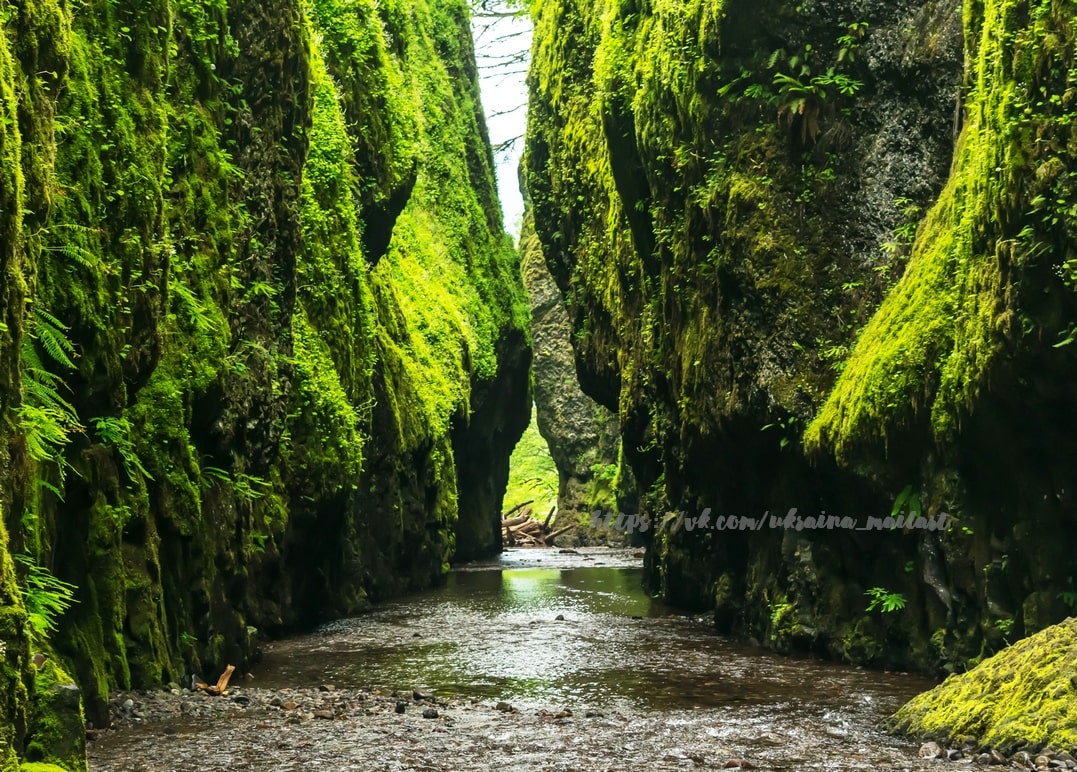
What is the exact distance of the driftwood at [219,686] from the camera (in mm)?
10828

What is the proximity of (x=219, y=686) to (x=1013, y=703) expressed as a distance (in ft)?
23.5

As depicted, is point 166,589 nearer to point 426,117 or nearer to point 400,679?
point 400,679

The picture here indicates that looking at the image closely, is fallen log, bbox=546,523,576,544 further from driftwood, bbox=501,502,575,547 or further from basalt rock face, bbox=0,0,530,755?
basalt rock face, bbox=0,0,530,755

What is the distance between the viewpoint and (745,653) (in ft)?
48.6

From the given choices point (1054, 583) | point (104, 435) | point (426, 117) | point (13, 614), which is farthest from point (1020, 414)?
point (426, 117)

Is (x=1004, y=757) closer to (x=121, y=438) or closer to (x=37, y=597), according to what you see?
(x=37, y=597)

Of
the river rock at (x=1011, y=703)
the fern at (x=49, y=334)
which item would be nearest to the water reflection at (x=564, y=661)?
the river rock at (x=1011, y=703)

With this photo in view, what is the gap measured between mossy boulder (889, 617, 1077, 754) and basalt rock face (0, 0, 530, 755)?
6113 millimetres

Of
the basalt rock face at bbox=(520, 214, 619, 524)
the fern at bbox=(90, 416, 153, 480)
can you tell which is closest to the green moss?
the fern at bbox=(90, 416, 153, 480)

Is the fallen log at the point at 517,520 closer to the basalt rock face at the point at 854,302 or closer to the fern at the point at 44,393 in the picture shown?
the basalt rock face at the point at 854,302

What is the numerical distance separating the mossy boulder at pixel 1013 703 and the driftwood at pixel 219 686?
609 cm

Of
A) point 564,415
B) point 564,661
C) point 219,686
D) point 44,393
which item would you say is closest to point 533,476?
point 564,415

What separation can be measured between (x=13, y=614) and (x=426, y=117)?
98.8 feet

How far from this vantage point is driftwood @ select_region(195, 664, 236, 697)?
35.5ft
